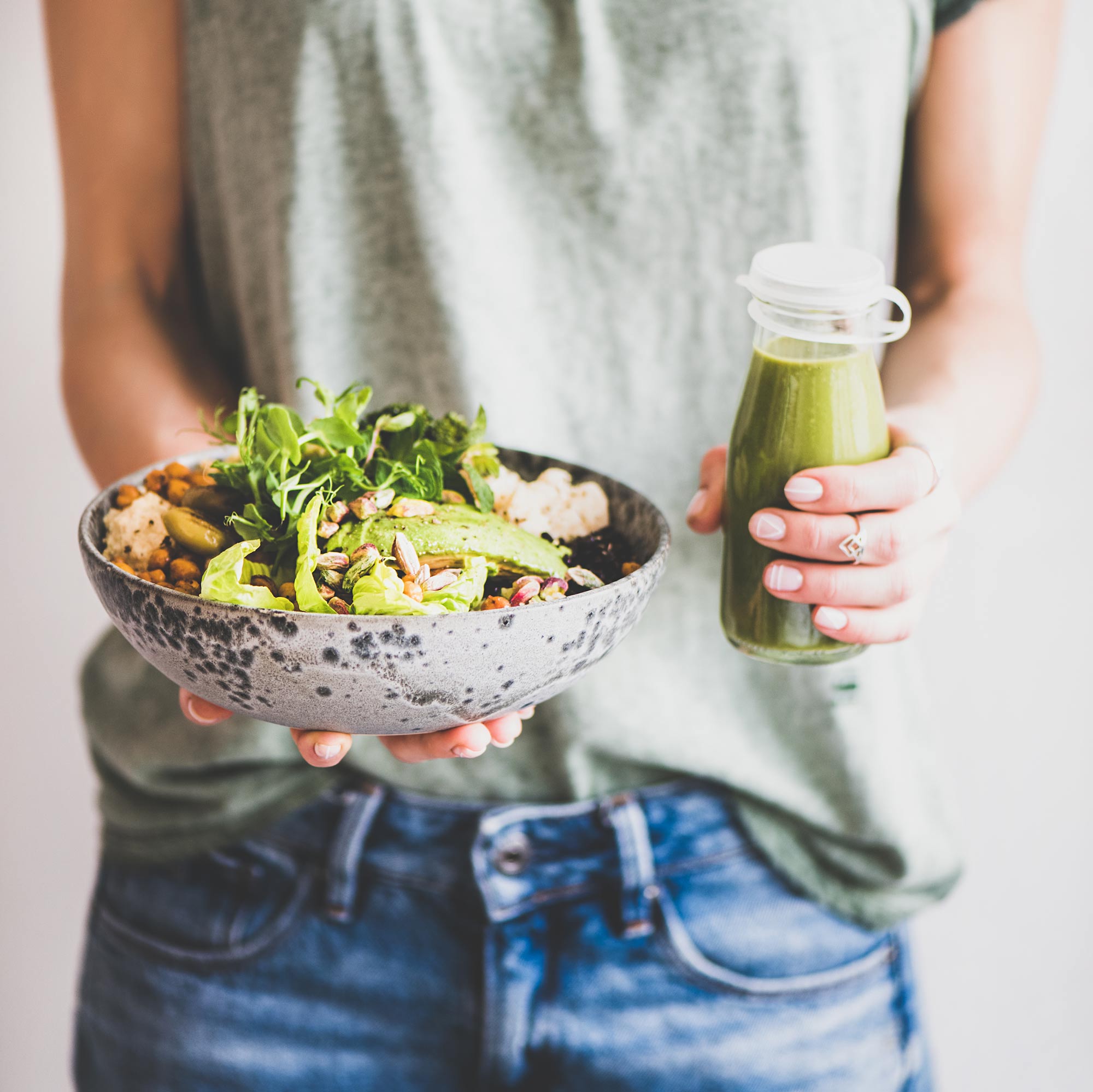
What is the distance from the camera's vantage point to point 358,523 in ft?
2.40

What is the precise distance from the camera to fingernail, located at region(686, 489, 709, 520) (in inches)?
37.5

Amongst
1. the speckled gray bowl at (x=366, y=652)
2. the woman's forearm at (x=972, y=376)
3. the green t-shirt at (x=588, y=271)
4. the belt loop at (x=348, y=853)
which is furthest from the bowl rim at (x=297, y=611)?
the belt loop at (x=348, y=853)

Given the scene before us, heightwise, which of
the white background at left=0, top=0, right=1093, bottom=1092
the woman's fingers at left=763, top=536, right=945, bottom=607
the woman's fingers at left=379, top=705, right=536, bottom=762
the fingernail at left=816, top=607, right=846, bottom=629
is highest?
the woman's fingers at left=763, top=536, right=945, bottom=607

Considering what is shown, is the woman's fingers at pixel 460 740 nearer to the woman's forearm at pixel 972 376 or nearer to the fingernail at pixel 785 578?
the fingernail at pixel 785 578

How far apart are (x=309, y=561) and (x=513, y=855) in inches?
21.2

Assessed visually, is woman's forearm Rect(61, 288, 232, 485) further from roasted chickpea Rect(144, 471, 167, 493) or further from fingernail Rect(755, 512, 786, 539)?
fingernail Rect(755, 512, 786, 539)

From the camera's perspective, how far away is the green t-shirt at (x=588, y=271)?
1054 mm

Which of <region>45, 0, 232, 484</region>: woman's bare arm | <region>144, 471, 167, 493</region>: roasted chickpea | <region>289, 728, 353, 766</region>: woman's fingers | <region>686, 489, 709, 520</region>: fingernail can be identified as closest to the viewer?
<region>289, 728, 353, 766</region>: woman's fingers

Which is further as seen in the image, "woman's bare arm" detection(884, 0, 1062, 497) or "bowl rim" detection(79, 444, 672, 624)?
"woman's bare arm" detection(884, 0, 1062, 497)

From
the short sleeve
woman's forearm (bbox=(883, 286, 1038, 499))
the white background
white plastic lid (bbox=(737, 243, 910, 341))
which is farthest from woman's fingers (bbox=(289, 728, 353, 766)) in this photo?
the white background

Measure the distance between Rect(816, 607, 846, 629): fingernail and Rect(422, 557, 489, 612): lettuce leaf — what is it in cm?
30

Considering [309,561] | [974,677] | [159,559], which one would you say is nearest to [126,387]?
[159,559]

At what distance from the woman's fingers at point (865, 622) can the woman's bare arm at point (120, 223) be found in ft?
2.45

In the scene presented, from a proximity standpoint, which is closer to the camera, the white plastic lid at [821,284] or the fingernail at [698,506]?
the white plastic lid at [821,284]
